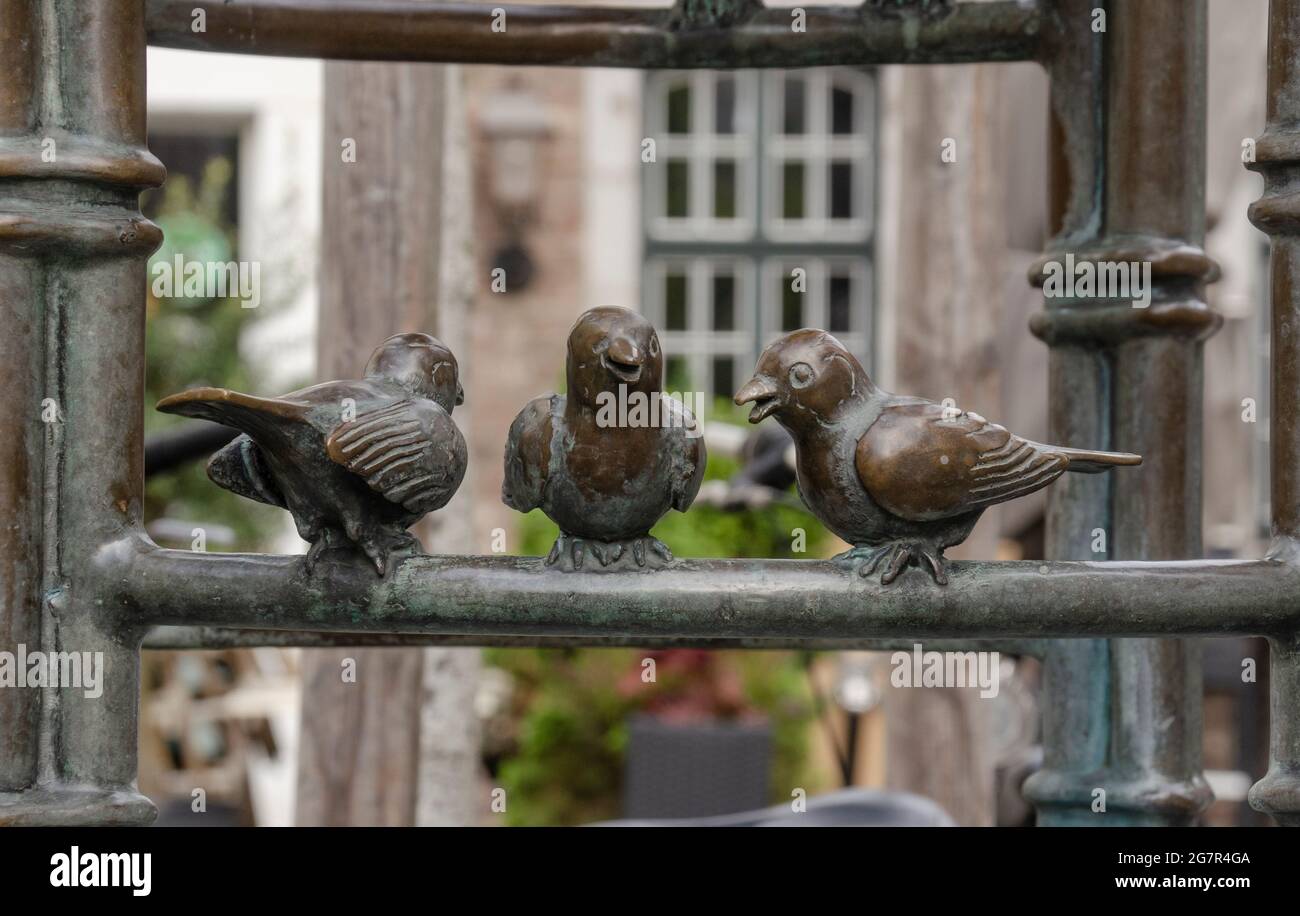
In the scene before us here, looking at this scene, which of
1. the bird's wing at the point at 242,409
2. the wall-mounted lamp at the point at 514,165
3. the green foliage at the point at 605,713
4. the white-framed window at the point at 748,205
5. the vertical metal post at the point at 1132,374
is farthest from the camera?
the white-framed window at the point at 748,205

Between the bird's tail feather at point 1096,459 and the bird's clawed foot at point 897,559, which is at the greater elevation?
the bird's tail feather at point 1096,459

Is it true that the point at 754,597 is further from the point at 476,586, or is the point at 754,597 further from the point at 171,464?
the point at 171,464

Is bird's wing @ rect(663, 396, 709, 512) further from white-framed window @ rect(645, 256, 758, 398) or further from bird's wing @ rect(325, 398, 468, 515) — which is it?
white-framed window @ rect(645, 256, 758, 398)

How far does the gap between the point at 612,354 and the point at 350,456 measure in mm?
148

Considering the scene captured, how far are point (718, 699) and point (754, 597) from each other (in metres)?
3.95

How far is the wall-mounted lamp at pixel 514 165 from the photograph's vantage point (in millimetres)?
6066

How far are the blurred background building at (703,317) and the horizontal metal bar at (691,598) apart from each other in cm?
138

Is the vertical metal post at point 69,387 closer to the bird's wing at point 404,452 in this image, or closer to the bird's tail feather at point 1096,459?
the bird's wing at point 404,452

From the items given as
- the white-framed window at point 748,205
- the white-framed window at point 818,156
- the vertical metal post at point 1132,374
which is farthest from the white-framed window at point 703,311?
the vertical metal post at point 1132,374

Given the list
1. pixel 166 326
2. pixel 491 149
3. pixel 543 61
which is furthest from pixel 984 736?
pixel 491 149

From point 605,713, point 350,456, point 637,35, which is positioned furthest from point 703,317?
point 350,456

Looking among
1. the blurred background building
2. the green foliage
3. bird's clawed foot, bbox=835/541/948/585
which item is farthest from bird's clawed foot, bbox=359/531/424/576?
the green foliage

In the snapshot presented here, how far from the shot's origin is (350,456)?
0.87 m

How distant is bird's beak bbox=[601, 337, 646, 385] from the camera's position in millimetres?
875
